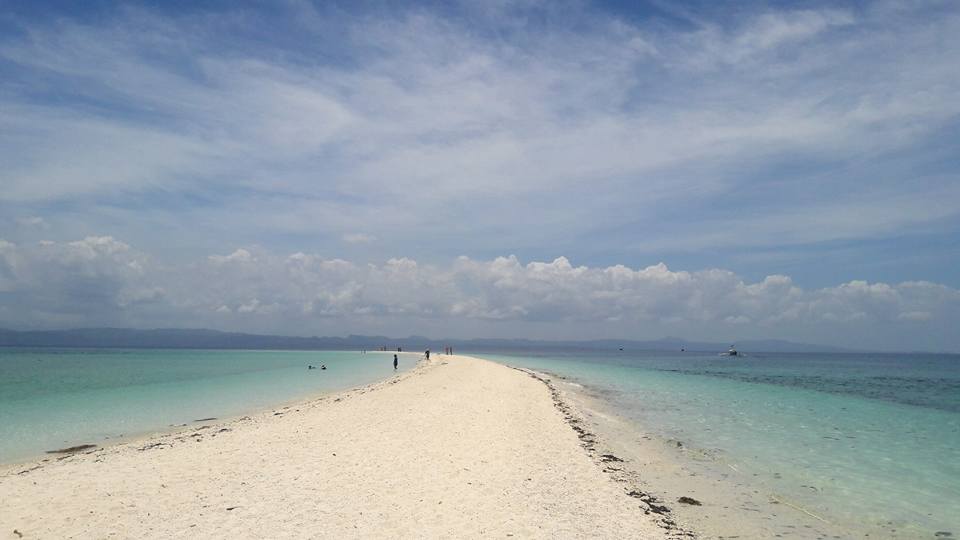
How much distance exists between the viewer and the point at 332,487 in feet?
37.7

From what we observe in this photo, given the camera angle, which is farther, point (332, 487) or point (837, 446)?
point (837, 446)

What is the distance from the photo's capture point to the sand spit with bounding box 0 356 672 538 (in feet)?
30.6

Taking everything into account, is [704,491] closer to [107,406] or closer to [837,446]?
[837,446]

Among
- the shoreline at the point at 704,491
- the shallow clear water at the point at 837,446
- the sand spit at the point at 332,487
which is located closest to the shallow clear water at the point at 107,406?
the sand spit at the point at 332,487

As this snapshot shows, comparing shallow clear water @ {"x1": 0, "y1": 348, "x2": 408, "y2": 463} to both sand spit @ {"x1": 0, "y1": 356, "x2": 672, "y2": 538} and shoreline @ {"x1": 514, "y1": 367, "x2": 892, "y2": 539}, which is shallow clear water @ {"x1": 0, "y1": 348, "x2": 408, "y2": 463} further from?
shoreline @ {"x1": 514, "y1": 367, "x2": 892, "y2": 539}

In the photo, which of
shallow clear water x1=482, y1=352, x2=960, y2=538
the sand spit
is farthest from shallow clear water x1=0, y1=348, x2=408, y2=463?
shallow clear water x1=482, y1=352, x2=960, y2=538

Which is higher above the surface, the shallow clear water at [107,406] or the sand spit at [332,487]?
the sand spit at [332,487]

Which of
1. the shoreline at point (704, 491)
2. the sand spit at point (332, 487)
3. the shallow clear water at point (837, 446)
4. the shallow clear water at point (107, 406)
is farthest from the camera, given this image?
the shallow clear water at point (107, 406)

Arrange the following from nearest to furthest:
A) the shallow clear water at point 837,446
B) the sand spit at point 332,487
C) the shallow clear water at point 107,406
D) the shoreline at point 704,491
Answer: the sand spit at point 332,487 → the shoreline at point 704,491 → the shallow clear water at point 837,446 → the shallow clear water at point 107,406

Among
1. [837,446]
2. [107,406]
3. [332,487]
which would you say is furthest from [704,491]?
[107,406]

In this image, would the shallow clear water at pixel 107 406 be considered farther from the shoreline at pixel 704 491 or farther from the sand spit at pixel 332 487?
the shoreline at pixel 704 491

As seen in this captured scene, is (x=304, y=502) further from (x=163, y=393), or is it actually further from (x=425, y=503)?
(x=163, y=393)

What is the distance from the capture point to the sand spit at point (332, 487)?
9320mm

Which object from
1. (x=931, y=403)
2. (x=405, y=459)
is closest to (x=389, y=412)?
(x=405, y=459)
